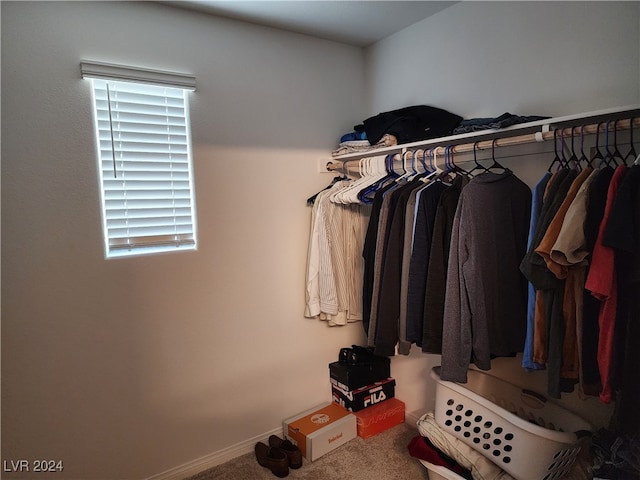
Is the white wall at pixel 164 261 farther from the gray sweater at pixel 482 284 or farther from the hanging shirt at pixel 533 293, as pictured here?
the hanging shirt at pixel 533 293

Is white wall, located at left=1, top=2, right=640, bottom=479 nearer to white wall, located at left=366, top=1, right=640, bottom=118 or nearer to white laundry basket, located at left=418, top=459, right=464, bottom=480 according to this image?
white wall, located at left=366, top=1, right=640, bottom=118

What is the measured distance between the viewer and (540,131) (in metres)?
1.59

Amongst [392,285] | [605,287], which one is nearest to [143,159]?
[392,285]

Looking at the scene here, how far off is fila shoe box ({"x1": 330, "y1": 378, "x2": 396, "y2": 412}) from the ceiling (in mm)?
2152

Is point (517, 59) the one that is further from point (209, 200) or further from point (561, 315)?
point (209, 200)

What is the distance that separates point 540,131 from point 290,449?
6.59ft

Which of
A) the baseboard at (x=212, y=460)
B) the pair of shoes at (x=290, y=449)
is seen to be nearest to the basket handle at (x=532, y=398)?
the pair of shoes at (x=290, y=449)

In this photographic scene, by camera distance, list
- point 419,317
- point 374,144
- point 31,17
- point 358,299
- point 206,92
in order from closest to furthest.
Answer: point 31,17
point 419,317
point 206,92
point 374,144
point 358,299

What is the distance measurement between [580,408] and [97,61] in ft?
8.59

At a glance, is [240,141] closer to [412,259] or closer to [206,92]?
[206,92]

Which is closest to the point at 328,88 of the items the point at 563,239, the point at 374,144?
the point at 374,144

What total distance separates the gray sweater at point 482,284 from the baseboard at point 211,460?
4.27ft

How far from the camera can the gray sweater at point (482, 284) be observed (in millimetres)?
1590

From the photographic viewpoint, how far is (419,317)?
1768 mm
